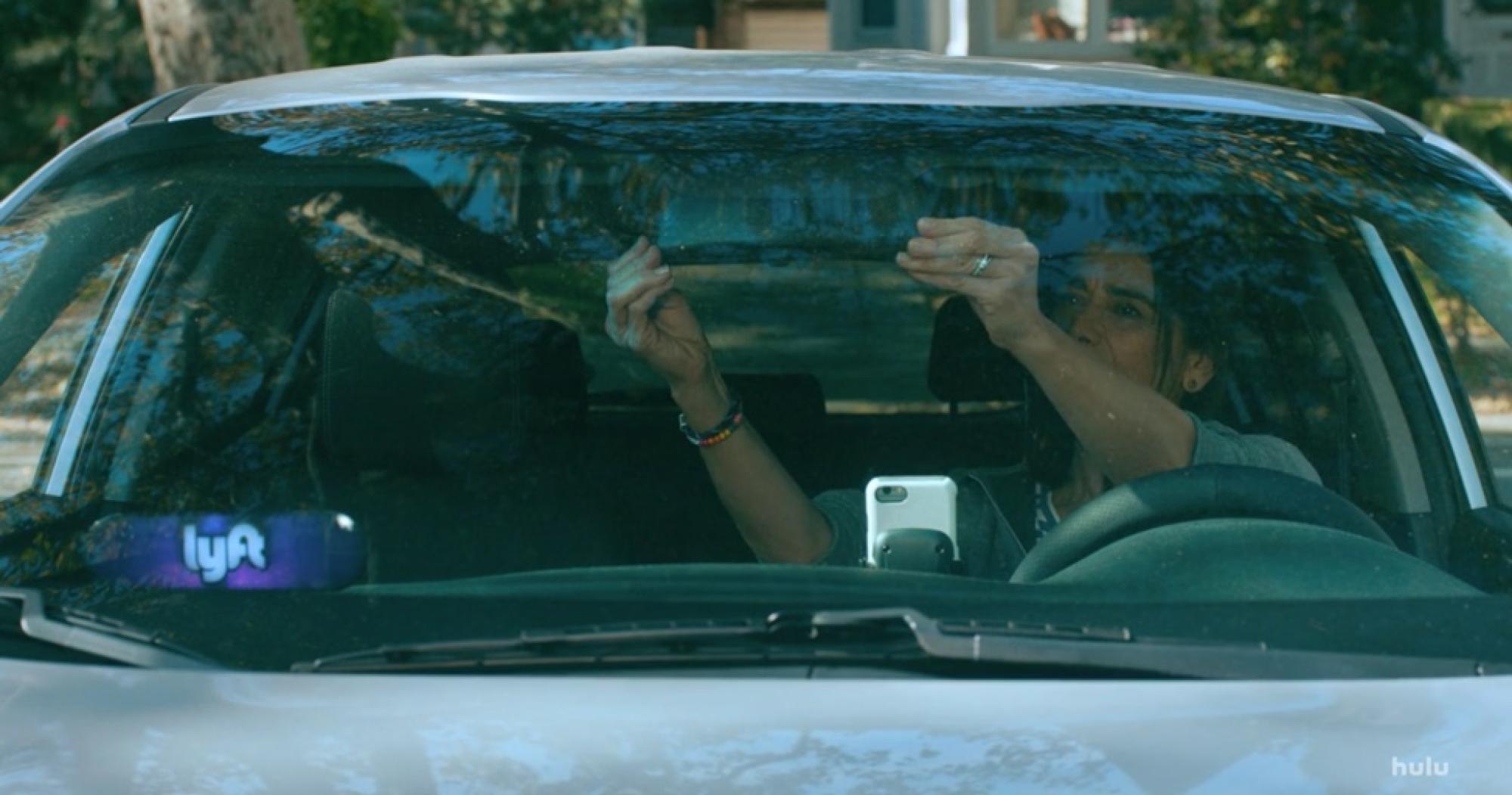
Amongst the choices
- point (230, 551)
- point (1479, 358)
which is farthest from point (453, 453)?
point (1479, 358)

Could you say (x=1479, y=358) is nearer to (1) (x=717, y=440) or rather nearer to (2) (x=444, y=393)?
(1) (x=717, y=440)

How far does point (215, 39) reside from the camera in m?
10.1

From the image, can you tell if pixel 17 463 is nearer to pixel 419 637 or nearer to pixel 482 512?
pixel 482 512

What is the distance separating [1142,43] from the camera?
16.6m

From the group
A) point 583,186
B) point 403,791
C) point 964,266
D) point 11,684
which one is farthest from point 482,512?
point 403,791

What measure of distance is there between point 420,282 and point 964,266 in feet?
2.78

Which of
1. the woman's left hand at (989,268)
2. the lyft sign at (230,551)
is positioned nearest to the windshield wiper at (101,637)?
the lyft sign at (230,551)

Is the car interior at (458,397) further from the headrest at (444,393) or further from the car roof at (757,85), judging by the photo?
the car roof at (757,85)

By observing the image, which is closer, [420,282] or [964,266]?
[964,266]

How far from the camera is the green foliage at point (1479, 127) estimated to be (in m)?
15.0

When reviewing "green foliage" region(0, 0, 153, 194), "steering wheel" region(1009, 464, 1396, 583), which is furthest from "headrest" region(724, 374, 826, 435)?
"green foliage" region(0, 0, 153, 194)

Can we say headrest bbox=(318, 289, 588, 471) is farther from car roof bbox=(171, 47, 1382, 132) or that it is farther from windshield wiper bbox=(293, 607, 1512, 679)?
windshield wiper bbox=(293, 607, 1512, 679)

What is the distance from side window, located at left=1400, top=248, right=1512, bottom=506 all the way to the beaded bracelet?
0.98m

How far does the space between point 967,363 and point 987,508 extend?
1.34 feet
